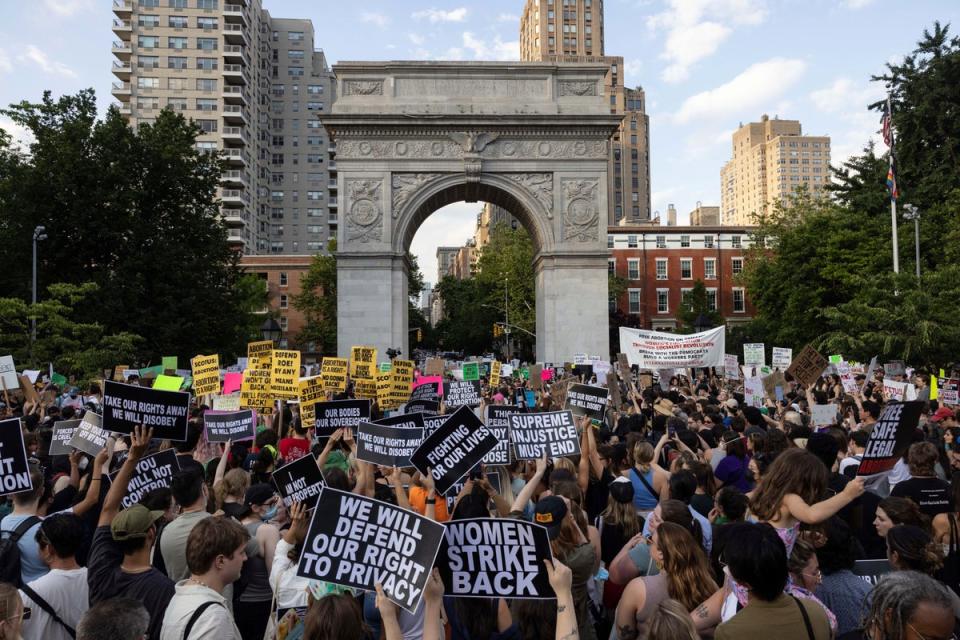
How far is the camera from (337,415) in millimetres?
9047

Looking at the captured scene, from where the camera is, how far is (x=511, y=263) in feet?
204

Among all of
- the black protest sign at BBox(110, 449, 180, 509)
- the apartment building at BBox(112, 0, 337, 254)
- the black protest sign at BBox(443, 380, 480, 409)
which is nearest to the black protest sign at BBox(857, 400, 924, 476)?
the black protest sign at BBox(110, 449, 180, 509)

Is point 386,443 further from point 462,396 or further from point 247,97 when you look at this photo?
point 247,97

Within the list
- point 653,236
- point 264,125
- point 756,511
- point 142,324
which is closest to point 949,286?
point 756,511

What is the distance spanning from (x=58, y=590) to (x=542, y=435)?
13.9ft

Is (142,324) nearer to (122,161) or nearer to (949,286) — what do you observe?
(122,161)

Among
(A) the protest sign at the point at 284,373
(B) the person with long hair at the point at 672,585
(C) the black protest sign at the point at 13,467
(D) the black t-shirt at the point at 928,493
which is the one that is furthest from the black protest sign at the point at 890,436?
(A) the protest sign at the point at 284,373

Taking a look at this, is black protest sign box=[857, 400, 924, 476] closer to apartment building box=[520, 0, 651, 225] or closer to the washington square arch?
the washington square arch

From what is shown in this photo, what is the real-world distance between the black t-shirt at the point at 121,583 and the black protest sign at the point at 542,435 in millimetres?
3575

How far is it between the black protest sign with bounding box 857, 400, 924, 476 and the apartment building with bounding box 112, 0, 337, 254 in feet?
214

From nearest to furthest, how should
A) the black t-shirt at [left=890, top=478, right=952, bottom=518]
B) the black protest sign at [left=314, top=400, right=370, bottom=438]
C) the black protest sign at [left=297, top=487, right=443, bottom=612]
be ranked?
the black protest sign at [left=297, top=487, right=443, bottom=612], the black t-shirt at [left=890, top=478, right=952, bottom=518], the black protest sign at [left=314, top=400, right=370, bottom=438]

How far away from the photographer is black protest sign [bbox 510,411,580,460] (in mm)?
7086

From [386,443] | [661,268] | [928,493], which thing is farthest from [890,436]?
[661,268]

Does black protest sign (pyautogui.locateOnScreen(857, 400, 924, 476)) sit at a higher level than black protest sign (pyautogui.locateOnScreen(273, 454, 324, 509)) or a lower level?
higher
